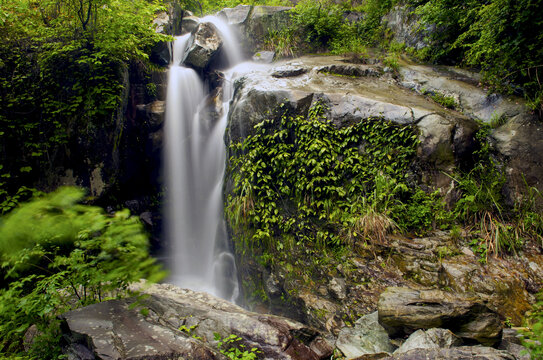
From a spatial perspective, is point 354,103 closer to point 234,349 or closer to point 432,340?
point 432,340

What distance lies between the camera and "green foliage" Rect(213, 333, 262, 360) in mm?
2842

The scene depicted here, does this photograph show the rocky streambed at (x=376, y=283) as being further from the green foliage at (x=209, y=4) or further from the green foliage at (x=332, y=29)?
the green foliage at (x=209, y=4)

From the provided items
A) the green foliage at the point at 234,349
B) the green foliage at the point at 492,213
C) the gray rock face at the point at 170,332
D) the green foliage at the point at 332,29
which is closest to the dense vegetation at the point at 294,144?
the green foliage at the point at 492,213

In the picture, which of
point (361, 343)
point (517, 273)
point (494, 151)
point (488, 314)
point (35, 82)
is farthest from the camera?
point (35, 82)

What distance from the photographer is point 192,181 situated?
8320 mm

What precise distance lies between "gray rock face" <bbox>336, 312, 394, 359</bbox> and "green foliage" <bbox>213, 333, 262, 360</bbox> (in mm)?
1238

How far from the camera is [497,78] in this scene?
5379 millimetres

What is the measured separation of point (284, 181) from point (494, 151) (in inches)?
155

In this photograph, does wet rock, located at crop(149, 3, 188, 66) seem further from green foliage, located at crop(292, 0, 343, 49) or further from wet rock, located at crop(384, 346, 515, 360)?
wet rock, located at crop(384, 346, 515, 360)

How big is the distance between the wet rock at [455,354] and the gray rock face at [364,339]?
2.76ft

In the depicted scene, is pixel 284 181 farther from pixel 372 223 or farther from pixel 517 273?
pixel 517 273

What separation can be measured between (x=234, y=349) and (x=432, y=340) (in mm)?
2226

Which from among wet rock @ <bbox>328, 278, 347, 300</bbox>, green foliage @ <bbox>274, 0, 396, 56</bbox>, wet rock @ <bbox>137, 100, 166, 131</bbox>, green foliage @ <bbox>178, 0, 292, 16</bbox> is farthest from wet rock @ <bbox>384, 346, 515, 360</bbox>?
green foliage @ <bbox>178, 0, 292, 16</bbox>

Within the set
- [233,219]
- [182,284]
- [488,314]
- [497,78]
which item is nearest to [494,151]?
[497,78]
